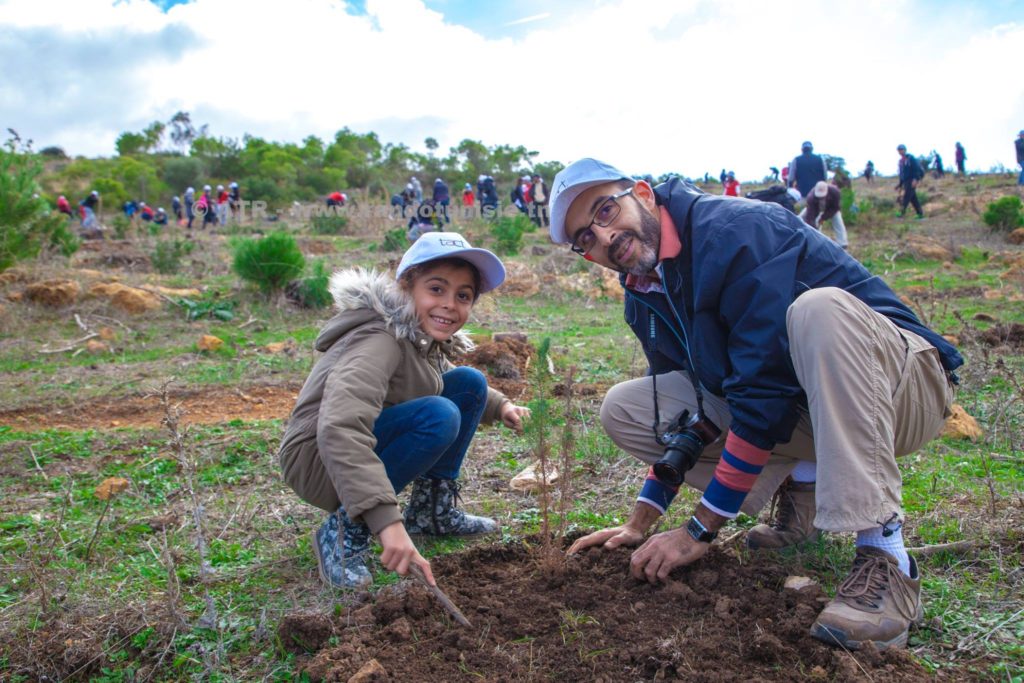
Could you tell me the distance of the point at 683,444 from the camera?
2.61 m

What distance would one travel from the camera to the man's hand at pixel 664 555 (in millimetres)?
2398

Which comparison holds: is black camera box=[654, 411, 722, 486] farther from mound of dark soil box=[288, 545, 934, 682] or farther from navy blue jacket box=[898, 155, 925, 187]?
navy blue jacket box=[898, 155, 925, 187]

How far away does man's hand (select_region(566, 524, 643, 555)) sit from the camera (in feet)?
8.79

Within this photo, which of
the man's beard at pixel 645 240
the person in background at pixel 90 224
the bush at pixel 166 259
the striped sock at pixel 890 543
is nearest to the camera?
the striped sock at pixel 890 543

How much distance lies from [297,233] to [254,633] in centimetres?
1798

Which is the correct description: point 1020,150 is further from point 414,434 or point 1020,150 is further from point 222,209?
point 222,209

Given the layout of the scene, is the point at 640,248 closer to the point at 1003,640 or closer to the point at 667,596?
the point at 667,596

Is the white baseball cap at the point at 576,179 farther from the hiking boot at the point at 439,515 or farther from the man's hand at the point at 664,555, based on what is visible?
the hiking boot at the point at 439,515

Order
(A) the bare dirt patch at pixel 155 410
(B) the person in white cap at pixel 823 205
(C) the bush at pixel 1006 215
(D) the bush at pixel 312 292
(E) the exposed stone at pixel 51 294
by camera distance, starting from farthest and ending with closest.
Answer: (C) the bush at pixel 1006 215
(B) the person in white cap at pixel 823 205
(E) the exposed stone at pixel 51 294
(D) the bush at pixel 312 292
(A) the bare dirt patch at pixel 155 410

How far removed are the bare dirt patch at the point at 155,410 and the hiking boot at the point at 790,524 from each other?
11.3 ft

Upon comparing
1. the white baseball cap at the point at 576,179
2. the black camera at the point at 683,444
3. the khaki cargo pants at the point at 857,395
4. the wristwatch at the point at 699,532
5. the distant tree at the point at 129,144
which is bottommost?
the wristwatch at the point at 699,532

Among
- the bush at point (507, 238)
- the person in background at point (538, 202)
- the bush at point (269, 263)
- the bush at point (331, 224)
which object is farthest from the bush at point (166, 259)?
the person in background at point (538, 202)

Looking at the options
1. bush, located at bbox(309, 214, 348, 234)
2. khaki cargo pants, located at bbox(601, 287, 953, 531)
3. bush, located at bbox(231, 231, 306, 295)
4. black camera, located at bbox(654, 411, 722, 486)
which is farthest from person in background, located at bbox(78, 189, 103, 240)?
khaki cargo pants, located at bbox(601, 287, 953, 531)

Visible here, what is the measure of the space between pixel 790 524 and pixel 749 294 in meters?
0.97
